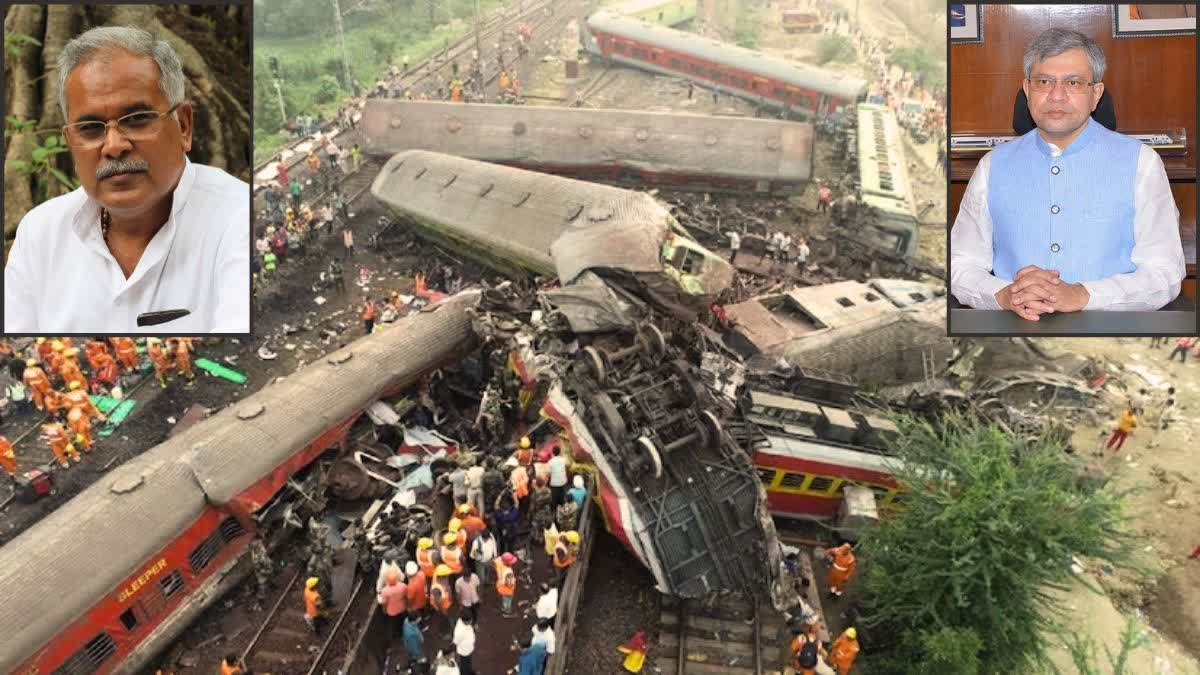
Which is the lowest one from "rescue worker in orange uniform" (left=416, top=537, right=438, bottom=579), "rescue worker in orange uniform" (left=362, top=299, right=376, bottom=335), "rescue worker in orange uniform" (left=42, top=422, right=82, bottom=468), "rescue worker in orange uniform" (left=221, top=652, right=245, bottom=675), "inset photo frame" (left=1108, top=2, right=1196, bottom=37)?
"rescue worker in orange uniform" (left=221, top=652, right=245, bottom=675)

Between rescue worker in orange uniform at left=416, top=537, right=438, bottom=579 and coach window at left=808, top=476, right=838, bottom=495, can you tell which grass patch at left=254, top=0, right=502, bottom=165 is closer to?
rescue worker in orange uniform at left=416, top=537, right=438, bottom=579

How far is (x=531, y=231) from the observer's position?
21609mm

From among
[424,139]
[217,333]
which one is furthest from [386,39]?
[217,333]

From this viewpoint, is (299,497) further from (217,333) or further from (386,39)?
(386,39)

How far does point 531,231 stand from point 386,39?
32473 mm

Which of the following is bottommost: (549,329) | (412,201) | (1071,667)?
(1071,667)

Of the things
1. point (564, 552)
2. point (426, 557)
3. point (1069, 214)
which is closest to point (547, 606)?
A: point (564, 552)

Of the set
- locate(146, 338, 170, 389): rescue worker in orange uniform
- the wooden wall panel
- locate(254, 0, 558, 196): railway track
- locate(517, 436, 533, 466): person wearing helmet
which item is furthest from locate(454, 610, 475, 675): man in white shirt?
locate(254, 0, 558, 196): railway track

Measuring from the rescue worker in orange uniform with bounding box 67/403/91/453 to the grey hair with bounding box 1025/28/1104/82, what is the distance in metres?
18.9

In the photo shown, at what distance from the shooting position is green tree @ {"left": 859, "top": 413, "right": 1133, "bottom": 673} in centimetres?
1172

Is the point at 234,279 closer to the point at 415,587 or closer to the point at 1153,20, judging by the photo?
the point at 415,587

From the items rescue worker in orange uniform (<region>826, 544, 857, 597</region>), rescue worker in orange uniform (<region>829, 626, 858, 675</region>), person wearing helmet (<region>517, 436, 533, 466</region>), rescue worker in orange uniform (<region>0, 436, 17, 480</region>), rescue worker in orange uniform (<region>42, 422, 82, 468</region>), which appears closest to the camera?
rescue worker in orange uniform (<region>829, 626, 858, 675</region>)

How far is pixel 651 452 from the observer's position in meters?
12.5

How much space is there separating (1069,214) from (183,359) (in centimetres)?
1930
